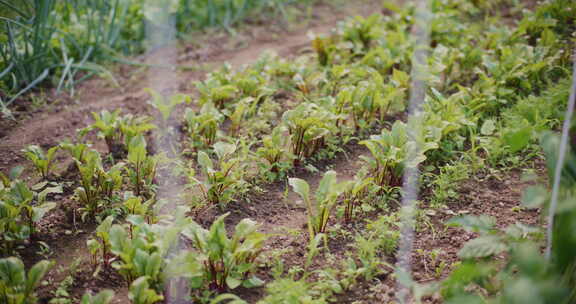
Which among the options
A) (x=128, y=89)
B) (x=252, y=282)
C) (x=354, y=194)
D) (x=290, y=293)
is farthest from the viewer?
Answer: (x=128, y=89)

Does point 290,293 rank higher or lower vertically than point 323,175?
lower

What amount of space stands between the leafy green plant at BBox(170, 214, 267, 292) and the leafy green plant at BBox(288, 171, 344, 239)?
1.04 ft

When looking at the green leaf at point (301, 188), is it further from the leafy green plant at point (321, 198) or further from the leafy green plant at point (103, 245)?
the leafy green plant at point (103, 245)

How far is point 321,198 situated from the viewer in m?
2.38

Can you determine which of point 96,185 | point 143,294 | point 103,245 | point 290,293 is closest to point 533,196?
point 290,293

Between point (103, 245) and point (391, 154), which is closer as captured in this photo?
point (103, 245)

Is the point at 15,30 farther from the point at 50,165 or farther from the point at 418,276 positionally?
the point at 418,276

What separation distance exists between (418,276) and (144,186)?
59.1 inches

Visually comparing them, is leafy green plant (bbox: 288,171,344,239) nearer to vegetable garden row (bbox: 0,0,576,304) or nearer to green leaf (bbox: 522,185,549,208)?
vegetable garden row (bbox: 0,0,576,304)

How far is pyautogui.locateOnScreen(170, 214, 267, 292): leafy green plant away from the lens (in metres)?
2.03

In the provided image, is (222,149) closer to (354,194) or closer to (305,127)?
(305,127)

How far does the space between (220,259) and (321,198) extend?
56cm

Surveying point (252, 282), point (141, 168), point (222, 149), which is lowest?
point (252, 282)

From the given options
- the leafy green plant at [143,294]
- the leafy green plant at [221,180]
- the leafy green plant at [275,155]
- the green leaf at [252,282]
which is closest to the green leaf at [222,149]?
the leafy green plant at [221,180]
